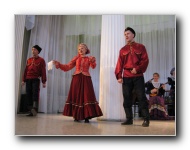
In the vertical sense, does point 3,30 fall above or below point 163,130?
above

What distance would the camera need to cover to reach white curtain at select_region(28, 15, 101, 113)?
318cm

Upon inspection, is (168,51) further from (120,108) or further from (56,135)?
(56,135)

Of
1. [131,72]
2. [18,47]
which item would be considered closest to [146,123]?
[131,72]

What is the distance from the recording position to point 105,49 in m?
3.24

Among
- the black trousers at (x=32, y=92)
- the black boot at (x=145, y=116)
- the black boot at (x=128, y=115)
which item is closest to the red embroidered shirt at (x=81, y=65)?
the black trousers at (x=32, y=92)

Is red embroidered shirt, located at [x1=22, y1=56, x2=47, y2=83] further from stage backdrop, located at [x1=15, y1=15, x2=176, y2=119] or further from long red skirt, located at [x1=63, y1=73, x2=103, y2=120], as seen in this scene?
long red skirt, located at [x1=63, y1=73, x2=103, y2=120]

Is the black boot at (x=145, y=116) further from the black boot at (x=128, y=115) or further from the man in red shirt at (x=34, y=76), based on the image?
the man in red shirt at (x=34, y=76)

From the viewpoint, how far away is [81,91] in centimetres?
323

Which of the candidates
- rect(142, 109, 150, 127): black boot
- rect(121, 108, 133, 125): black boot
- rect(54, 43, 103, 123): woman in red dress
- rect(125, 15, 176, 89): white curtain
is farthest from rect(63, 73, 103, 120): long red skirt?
rect(125, 15, 176, 89): white curtain

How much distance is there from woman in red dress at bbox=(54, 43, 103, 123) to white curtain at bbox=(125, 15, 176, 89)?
0.57 m

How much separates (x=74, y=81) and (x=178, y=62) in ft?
3.65

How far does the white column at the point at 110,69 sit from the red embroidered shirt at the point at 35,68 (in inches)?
24.2
